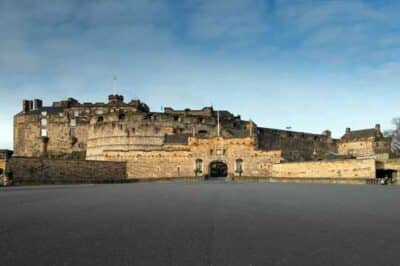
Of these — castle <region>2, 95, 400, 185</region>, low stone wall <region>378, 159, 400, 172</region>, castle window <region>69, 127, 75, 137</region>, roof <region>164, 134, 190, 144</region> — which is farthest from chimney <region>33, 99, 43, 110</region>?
low stone wall <region>378, 159, 400, 172</region>

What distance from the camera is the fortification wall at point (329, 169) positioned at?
30.2 m

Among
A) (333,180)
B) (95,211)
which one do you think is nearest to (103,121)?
(333,180)

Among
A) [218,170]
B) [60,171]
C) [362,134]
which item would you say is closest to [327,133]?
[362,134]

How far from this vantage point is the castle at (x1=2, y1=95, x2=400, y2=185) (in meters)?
37.9

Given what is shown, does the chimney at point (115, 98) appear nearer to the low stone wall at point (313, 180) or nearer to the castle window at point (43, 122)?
the castle window at point (43, 122)

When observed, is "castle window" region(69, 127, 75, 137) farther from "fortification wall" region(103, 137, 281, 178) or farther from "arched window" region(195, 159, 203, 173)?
"arched window" region(195, 159, 203, 173)

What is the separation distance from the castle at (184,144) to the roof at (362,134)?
140 millimetres

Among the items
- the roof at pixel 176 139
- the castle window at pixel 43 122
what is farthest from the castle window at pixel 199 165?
the castle window at pixel 43 122

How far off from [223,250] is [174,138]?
A: 1622 inches

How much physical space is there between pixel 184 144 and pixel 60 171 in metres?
13.3

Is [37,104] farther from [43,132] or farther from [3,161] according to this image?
[3,161]

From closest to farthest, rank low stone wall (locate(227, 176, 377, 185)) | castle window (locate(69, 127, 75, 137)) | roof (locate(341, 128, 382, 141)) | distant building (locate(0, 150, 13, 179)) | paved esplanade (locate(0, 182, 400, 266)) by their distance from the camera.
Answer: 1. paved esplanade (locate(0, 182, 400, 266))
2. low stone wall (locate(227, 176, 377, 185))
3. distant building (locate(0, 150, 13, 179))
4. castle window (locate(69, 127, 75, 137))
5. roof (locate(341, 128, 382, 141))

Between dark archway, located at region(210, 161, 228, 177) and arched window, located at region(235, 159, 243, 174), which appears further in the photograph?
dark archway, located at region(210, 161, 228, 177)

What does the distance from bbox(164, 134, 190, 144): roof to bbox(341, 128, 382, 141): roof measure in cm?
2968
